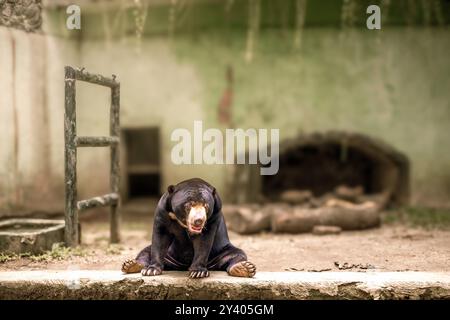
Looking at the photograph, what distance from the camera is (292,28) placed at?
802 cm

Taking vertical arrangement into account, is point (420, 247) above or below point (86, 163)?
below

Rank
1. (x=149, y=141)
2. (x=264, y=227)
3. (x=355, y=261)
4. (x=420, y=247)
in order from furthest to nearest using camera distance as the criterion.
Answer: (x=149, y=141), (x=264, y=227), (x=420, y=247), (x=355, y=261)

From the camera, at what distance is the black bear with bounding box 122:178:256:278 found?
152 inches

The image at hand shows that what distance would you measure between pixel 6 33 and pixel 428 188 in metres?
6.40

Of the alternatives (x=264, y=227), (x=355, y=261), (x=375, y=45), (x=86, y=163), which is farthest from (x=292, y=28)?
(x=355, y=261)

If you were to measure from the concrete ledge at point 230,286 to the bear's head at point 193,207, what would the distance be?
467 millimetres

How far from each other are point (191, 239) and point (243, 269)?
48cm

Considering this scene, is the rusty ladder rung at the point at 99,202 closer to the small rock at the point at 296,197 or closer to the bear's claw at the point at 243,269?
the bear's claw at the point at 243,269

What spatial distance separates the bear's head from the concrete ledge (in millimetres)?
467

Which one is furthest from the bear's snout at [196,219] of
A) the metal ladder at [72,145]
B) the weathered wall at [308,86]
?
the weathered wall at [308,86]

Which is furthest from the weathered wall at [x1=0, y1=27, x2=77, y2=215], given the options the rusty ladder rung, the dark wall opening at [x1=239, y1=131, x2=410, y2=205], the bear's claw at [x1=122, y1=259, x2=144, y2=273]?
the bear's claw at [x1=122, y1=259, x2=144, y2=273]

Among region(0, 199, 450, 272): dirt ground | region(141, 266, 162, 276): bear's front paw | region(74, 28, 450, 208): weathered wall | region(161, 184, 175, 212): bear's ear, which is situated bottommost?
region(0, 199, 450, 272): dirt ground

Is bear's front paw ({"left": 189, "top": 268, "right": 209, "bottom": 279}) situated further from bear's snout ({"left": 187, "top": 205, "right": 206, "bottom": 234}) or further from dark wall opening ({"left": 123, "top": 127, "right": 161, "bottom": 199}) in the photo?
dark wall opening ({"left": 123, "top": 127, "right": 161, "bottom": 199})
